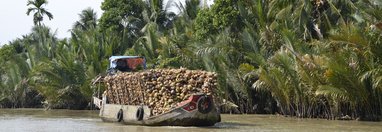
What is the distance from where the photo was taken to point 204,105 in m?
20.4

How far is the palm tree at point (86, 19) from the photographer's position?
2006 inches

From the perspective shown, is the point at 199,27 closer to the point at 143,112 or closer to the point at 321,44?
the point at 321,44

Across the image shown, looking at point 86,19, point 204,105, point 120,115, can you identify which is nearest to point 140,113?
point 120,115

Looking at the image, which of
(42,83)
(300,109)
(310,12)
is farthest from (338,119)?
(42,83)

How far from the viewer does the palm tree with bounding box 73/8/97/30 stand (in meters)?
50.9

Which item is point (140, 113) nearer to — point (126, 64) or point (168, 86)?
point (168, 86)

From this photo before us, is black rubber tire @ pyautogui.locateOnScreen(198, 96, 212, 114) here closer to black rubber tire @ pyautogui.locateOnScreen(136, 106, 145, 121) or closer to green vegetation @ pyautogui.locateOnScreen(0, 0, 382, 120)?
black rubber tire @ pyautogui.locateOnScreen(136, 106, 145, 121)

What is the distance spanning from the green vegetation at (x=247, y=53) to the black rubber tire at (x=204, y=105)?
4.78 m

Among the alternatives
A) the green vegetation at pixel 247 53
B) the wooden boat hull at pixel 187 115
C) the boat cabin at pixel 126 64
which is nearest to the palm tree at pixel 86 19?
the green vegetation at pixel 247 53

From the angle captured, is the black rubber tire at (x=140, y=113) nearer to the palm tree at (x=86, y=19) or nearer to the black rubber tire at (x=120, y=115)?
the black rubber tire at (x=120, y=115)

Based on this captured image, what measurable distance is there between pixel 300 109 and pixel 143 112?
772cm

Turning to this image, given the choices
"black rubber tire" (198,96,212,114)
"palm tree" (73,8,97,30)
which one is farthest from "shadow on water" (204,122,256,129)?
"palm tree" (73,8,97,30)

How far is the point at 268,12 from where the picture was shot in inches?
1236

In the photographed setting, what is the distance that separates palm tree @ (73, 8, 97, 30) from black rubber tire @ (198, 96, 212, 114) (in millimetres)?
31331
